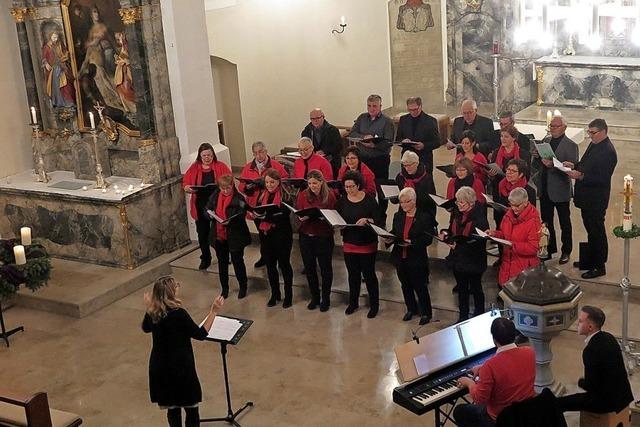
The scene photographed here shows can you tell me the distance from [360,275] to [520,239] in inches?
74.6

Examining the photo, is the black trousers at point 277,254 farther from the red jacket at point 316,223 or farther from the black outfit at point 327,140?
the black outfit at point 327,140

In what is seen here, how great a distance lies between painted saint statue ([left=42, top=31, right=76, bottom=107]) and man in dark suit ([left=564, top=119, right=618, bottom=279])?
659 centimetres

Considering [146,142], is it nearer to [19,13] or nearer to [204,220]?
[204,220]

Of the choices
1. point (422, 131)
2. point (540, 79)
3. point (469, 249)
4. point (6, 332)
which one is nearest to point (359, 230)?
point (469, 249)

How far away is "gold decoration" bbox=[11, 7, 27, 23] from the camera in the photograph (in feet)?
41.3

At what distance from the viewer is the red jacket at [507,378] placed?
615 cm

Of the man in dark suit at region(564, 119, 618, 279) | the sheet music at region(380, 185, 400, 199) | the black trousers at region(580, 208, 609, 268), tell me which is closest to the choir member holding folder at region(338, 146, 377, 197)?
the sheet music at region(380, 185, 400, 199)

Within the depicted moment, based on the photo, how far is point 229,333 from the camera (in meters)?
7.48

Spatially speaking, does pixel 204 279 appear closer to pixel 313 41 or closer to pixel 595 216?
pixel 595 216

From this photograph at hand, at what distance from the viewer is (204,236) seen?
11336 millimetres

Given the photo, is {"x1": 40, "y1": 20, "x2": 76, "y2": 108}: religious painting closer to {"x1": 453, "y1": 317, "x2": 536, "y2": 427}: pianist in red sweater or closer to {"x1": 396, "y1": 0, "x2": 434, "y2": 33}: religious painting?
{"x1": 396, "y1": 0, "x2": 434, "y2": 33}: religious painting

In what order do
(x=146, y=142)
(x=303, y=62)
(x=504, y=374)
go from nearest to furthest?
(x=504, y=374)
(x=146, y=142)
(x=303, y=62)

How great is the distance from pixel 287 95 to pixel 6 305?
7556 mm

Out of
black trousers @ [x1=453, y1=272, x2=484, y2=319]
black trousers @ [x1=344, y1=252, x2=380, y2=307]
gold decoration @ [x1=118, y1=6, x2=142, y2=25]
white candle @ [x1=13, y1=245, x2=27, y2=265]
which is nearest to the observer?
black trousers @ [x1=453, y1=272, x2=484, y2=319]
